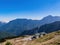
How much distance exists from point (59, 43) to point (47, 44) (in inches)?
303

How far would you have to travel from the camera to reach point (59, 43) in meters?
76.7

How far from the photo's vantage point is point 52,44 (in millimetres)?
79250

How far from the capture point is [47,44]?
81.6 meters

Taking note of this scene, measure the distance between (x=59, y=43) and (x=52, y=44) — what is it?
429cm

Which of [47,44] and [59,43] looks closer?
[59,43]

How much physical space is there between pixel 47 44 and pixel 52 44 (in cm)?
343
